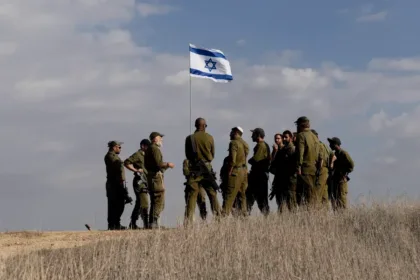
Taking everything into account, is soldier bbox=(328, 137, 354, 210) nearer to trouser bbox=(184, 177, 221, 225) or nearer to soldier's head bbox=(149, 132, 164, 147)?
trouser bbox=(184, 177, 221, 225)

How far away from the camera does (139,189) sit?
48.3 feet

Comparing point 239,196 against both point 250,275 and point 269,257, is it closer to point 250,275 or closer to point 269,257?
point 269,257

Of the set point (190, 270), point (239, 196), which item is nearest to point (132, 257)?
point (190, 270)

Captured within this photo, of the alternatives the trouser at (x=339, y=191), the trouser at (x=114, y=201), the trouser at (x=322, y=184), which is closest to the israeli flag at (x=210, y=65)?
the trouser at (x=114, y=201)

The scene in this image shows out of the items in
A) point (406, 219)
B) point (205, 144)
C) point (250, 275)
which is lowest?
point (250, 275)

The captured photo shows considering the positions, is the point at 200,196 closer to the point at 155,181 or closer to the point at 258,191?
the point at 155,181

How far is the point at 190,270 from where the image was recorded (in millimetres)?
10195

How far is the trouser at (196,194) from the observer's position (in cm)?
1345

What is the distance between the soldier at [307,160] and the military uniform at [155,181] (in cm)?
258

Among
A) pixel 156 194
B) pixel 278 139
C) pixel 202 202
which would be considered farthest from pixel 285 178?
pixel 156 194

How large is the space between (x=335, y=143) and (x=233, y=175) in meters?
2.99

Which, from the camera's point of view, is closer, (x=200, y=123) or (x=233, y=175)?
(x=200, y=123)

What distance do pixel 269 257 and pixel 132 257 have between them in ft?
6.50

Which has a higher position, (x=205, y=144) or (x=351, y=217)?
(x=205, y=144)
